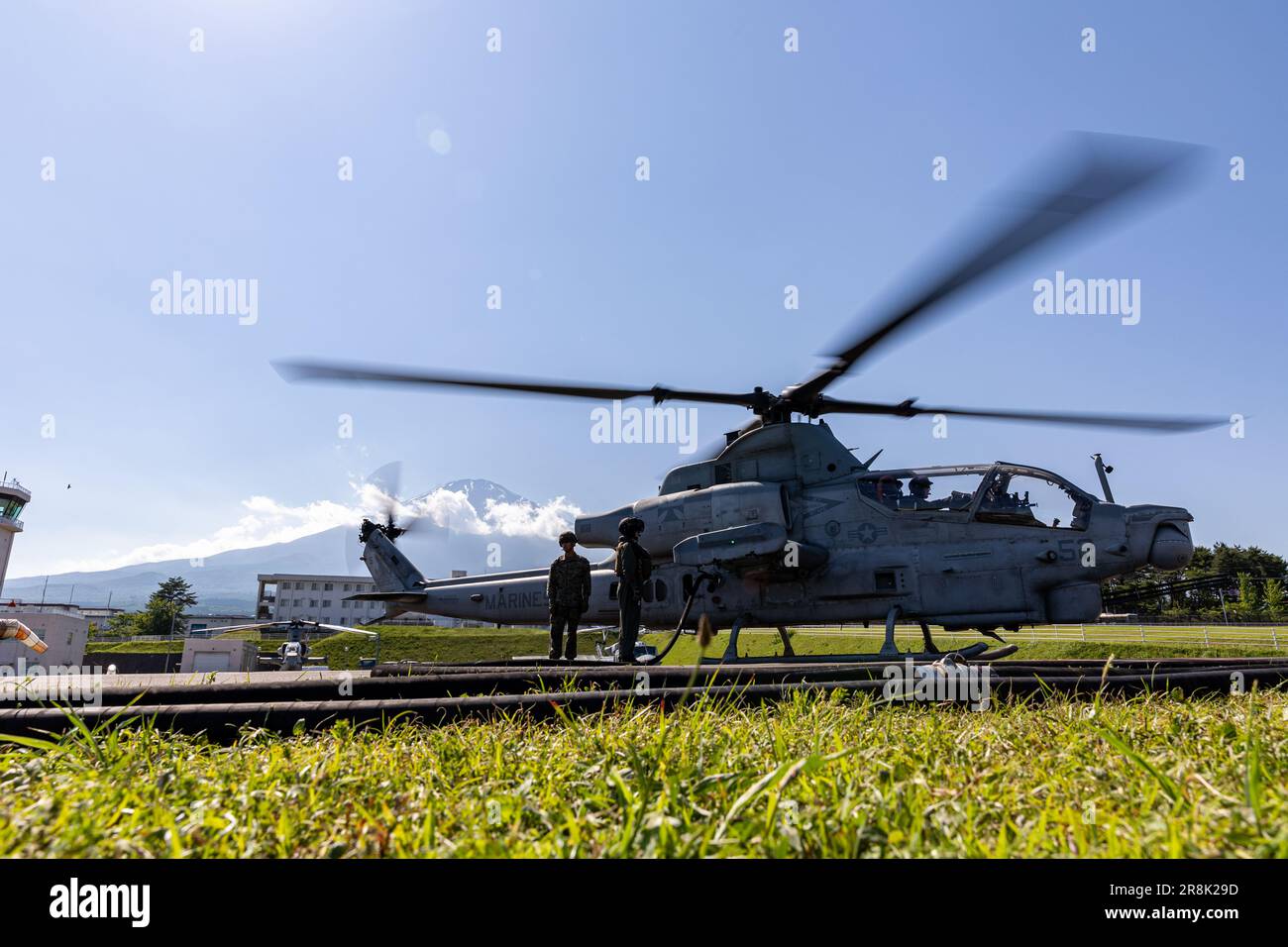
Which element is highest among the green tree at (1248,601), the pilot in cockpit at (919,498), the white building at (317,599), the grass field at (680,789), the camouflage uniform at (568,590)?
the pilot in cockpit at (919,498)

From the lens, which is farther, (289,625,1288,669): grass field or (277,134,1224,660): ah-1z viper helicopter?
(289,625,1288,669): grass field

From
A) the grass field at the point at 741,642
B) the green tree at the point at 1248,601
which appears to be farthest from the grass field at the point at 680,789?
the green tree at the point at 1248,601

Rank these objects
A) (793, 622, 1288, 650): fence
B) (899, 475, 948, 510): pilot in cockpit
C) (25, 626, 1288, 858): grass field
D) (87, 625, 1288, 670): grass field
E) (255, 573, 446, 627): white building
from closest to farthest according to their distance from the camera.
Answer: (25, 626, 1288, 858): grass field
(899, 475, 948, 510): pilot in cockpit
(87, 625, 1288, 670): grass field
(793, 622, 1288, 650): fence
(255, 573, 446, 627): white building

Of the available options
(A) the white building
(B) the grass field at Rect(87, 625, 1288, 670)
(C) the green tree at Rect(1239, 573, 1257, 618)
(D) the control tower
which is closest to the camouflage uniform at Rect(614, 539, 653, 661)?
(B) the grass field at Rect(87, 625, 1288, 670)

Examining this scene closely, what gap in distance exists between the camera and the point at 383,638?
3138cm

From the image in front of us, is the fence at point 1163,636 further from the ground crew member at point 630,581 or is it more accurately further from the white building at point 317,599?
the white building at point 317,599

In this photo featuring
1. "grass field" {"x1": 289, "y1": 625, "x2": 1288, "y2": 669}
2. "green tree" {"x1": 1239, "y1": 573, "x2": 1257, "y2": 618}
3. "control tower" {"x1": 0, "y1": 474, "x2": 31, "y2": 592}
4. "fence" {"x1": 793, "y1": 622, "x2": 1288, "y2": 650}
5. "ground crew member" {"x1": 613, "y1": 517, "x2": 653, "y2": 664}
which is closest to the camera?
"ground crew member" {"x1": 613, "y1": 517, "x2": 653, "y2": 664}

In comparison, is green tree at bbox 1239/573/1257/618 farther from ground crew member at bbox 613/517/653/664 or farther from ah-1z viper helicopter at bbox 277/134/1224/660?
ground crew member at bbox 613/517/653/664

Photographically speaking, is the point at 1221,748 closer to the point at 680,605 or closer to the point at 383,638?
the point at 680,605

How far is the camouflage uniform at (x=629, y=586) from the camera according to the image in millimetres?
8047

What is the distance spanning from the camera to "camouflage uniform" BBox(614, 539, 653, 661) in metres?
8.05
